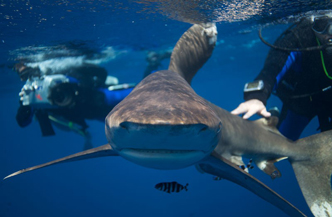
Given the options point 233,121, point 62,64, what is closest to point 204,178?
point 62,64

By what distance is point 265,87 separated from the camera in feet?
15.1

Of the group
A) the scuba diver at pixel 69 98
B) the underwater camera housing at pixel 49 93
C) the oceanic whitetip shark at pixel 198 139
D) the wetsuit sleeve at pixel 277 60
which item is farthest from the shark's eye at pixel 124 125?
the underwater camera housing at pixel 49 93

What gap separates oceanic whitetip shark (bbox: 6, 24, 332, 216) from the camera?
5.39ft

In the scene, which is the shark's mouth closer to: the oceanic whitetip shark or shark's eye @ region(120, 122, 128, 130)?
the oceanic whitetip shark

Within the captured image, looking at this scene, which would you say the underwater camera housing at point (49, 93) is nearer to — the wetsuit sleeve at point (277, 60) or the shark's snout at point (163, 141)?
the wetsuit sleeve at point (277, 60)

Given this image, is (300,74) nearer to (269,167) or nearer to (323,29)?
(323,29)

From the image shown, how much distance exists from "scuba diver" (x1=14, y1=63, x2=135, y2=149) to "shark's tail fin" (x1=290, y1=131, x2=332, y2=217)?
643cm

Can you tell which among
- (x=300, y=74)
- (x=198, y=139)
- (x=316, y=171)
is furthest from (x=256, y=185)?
(x=300, y=74)

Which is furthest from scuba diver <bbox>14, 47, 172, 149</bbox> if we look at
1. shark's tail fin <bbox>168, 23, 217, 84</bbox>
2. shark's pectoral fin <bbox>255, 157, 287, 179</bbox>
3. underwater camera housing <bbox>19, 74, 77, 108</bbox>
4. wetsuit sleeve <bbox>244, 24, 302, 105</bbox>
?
shark's pectoral fin <bbox>255, 157, 287, 179</bbox>

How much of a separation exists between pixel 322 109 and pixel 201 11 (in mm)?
5267

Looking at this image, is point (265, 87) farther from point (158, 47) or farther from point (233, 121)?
point (158, 47)

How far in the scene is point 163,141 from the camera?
1.65m

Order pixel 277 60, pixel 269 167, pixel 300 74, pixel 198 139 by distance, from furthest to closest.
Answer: pixel 300 74 < pixel 277 60 < pixel 269 167 < pixel 198 139

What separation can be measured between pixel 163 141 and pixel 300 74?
16.8ft
